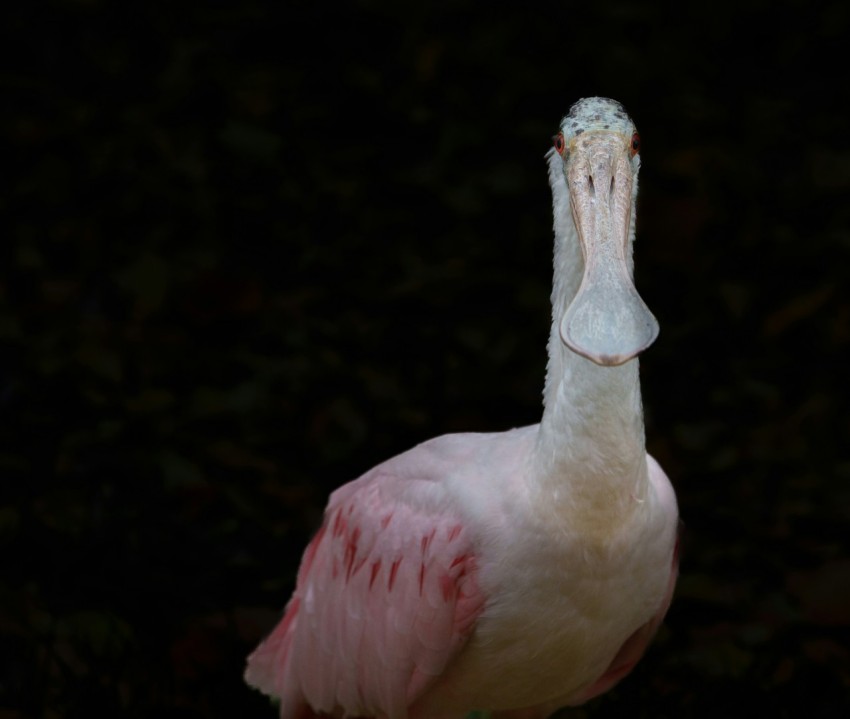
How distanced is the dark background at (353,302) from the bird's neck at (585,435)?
1.23m

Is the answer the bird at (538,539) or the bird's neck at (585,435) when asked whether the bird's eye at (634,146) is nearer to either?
the bird at (538,539)

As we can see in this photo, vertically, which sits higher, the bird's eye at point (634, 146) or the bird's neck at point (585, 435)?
the bird's eye at point (634, 146)

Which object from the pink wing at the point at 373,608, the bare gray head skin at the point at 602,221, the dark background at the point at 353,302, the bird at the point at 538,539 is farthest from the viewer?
the dark background at the point at 353,302

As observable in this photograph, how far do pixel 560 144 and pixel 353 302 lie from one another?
2.18 meters

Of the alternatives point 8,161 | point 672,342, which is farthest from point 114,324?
point 672,342

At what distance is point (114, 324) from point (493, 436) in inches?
76.1

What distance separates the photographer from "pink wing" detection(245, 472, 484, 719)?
9.02ft

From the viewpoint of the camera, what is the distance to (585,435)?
2.52 meters

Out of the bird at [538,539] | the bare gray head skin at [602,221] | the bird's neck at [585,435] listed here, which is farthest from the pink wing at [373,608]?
the bare gray head skin at [602,221]

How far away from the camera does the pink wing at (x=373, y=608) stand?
9.02 feet

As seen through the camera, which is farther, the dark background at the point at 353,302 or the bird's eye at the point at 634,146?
the dark background at the point at 353,302

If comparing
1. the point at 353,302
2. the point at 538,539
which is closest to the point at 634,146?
the point at 538,539

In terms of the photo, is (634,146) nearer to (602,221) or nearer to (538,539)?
(602,221)

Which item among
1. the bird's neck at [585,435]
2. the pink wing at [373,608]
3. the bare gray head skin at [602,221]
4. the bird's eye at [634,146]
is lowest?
the pink wing at [373,608]
